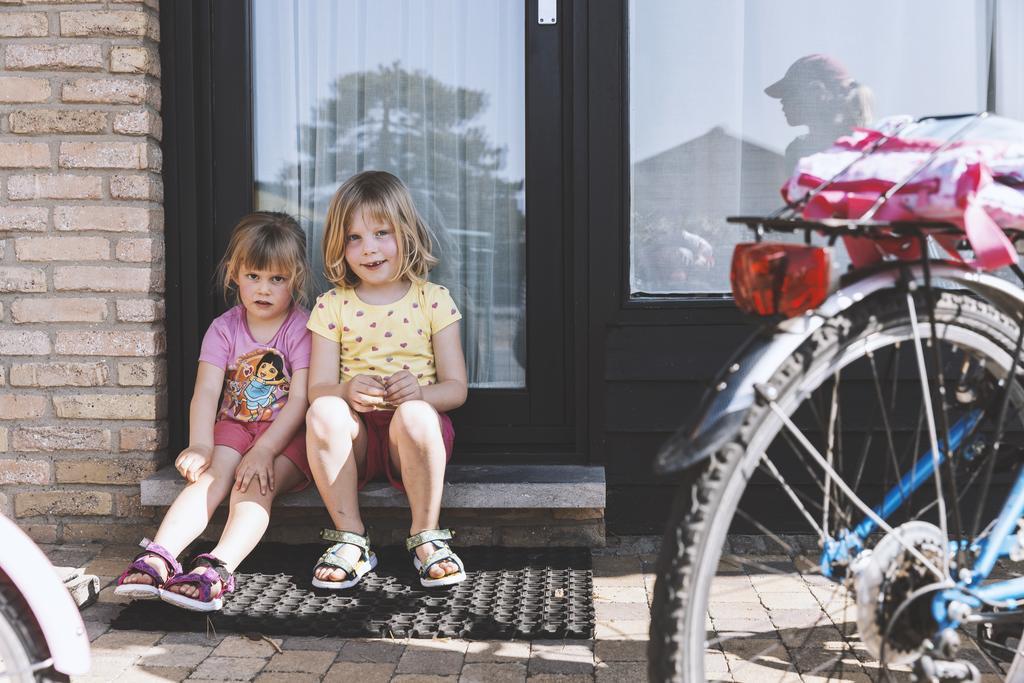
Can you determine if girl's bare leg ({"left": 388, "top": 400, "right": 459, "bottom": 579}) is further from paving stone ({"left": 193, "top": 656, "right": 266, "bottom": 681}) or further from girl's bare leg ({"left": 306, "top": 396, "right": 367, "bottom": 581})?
paving stone ({"left": 193, "top": 656, "right": 266, "bottom": 681})

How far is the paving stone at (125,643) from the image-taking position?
8.14 feet

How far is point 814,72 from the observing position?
3.36 metres

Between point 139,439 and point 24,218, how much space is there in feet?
2.48

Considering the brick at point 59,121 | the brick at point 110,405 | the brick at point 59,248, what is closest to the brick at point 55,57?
the brick at point 59,121

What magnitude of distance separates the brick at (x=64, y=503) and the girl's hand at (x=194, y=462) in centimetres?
48

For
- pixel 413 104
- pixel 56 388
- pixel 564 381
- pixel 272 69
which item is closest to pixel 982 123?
pixel 564 381

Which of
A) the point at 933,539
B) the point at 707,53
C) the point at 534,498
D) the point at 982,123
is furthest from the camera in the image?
the point at 707,53

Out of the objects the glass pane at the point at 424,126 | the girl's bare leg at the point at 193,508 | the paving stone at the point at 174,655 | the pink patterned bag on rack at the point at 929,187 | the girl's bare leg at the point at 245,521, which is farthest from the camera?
the glass pane at the point at 424,126

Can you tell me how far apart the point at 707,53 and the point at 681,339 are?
91cm

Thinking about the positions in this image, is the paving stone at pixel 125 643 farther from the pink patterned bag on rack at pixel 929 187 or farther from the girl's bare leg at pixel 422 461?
the pink patterned bag on rack at pixel 929 187

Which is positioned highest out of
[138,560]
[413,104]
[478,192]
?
[413,104]

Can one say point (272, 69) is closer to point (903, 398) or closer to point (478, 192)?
point (478, 192)

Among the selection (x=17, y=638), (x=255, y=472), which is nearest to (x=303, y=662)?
(x=255, y=472)

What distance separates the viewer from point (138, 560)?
2674 mm
